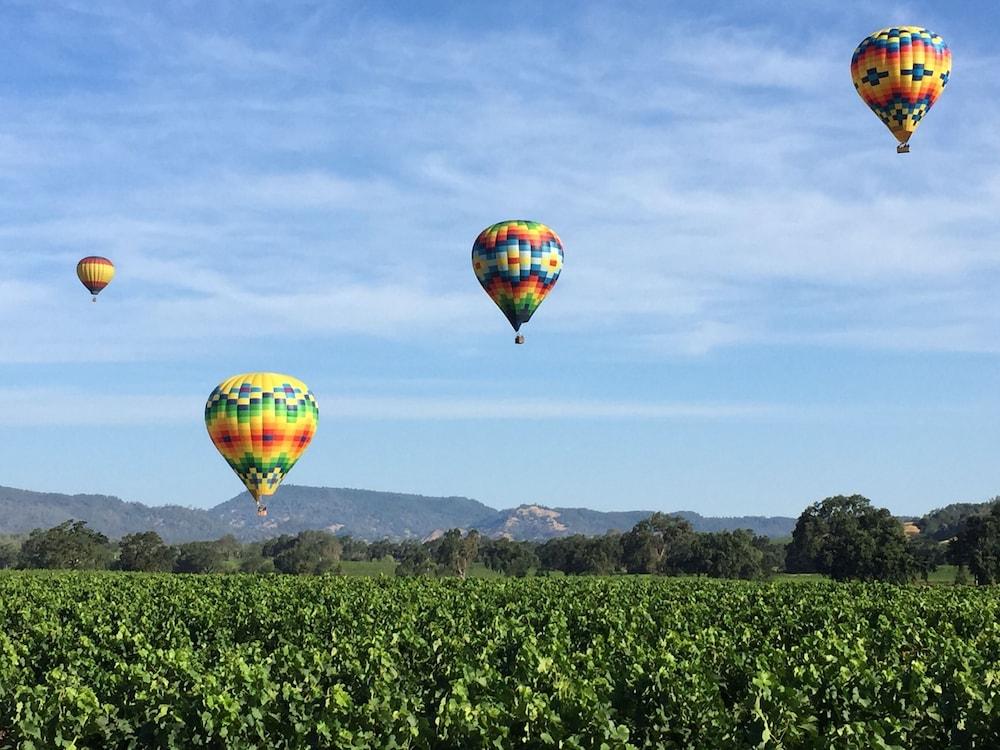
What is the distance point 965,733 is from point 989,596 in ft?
102

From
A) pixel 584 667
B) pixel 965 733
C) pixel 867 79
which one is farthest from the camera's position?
pixel 867 79

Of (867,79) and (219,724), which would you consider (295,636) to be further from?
(867,79)

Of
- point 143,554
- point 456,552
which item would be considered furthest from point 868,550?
point 143,554

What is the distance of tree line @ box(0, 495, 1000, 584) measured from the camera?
4176 inches

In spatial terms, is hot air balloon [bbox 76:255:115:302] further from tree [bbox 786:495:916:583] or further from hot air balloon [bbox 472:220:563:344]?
tree [bbox 786:495:916:583]

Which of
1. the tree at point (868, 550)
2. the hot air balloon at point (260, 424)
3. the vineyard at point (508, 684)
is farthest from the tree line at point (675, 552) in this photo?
the vineyard at point (508, 684)

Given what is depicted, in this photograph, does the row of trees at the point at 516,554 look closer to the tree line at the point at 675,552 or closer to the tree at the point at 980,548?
the tree line at the point at 675,552

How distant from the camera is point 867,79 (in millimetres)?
50594

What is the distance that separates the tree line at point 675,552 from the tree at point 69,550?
0.15 metres

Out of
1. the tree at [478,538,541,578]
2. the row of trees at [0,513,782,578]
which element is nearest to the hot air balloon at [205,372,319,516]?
the row of trees at [0,513,782,578]

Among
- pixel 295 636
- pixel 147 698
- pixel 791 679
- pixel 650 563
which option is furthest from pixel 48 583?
pixel 650 563

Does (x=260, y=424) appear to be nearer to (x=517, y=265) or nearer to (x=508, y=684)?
(x=517, y=265)

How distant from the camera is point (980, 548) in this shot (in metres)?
107

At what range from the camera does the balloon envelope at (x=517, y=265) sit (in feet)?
173
